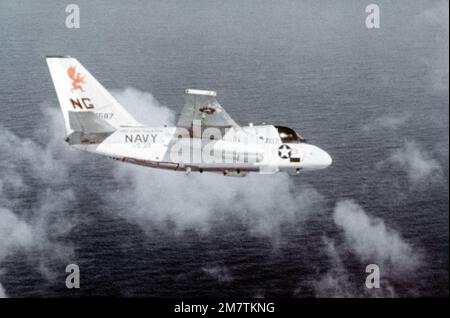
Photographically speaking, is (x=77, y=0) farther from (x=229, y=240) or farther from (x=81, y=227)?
(x=229, y=240)

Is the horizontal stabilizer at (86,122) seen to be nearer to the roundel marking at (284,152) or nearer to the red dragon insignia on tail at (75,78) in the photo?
the red dragon insignia on tail at (75,78)

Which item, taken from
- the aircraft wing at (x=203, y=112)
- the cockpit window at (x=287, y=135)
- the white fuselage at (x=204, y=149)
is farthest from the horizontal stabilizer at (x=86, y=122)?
the cockpit window at (x=287, y=135)

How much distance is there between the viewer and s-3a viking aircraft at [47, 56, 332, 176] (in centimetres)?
2845

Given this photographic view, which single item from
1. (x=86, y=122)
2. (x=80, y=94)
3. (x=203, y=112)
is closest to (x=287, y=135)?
(x=203, y=112)

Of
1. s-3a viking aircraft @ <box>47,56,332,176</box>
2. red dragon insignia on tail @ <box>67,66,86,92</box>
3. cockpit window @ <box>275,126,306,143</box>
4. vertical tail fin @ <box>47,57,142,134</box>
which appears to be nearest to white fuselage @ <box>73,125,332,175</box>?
s-3a viking aircraft @ <box>47,56,332,176</box>

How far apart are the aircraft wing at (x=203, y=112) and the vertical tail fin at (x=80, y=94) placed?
3.09 meters

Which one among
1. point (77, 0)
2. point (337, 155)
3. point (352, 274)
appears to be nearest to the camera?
point (77, 0)

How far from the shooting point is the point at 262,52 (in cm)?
3775

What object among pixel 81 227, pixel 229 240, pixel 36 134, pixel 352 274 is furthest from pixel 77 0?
pixel 352 274

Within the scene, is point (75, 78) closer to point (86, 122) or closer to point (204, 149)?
point (86, 122)

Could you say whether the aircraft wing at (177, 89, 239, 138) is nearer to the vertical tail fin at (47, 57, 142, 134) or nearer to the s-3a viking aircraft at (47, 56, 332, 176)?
the s-3a viking aircraft at (47, 56, 332, 176)

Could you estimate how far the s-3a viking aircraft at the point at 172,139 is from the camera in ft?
93.4
